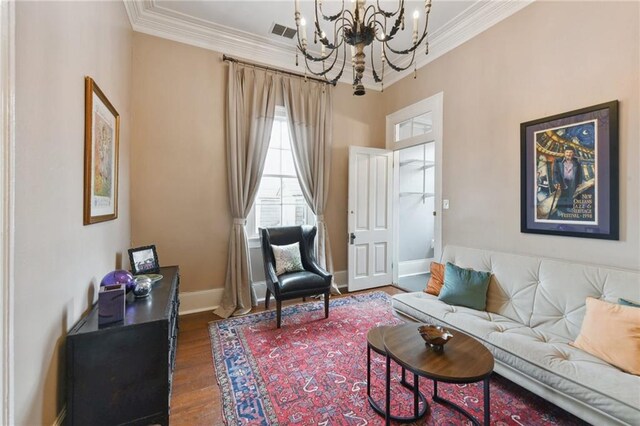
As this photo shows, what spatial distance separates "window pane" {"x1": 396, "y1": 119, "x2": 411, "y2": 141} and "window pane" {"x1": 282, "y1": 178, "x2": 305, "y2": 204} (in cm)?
174

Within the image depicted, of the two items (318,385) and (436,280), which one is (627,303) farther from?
(318,385)

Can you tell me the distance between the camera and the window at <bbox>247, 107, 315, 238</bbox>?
12.5 feet

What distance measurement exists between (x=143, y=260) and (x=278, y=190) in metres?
1.86

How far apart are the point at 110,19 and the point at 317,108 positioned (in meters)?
2.40

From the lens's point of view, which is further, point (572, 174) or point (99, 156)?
point (572, 174)

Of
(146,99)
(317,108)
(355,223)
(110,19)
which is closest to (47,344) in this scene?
(110,19)

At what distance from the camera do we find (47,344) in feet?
4.04

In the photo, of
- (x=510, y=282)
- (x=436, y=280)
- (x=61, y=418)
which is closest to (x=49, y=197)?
(x=61, y=418)

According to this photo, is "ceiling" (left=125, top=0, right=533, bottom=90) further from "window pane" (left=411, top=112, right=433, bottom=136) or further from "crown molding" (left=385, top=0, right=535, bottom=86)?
"window pane" (left=411, top=112, right=433, bottom=136)

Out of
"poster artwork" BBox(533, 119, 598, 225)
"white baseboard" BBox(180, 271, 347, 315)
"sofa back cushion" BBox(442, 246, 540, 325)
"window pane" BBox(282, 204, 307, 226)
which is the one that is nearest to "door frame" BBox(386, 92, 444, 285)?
"sofa back cushion" BBox(442, 246, 540, 325)

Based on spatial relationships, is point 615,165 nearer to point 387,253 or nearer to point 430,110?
point 430,110

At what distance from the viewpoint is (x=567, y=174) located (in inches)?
92.2

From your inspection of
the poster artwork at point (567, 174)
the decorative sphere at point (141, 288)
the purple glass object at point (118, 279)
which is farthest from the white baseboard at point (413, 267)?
the purple glass object at point (118, 279)

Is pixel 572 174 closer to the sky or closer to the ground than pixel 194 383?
closer to the sky
